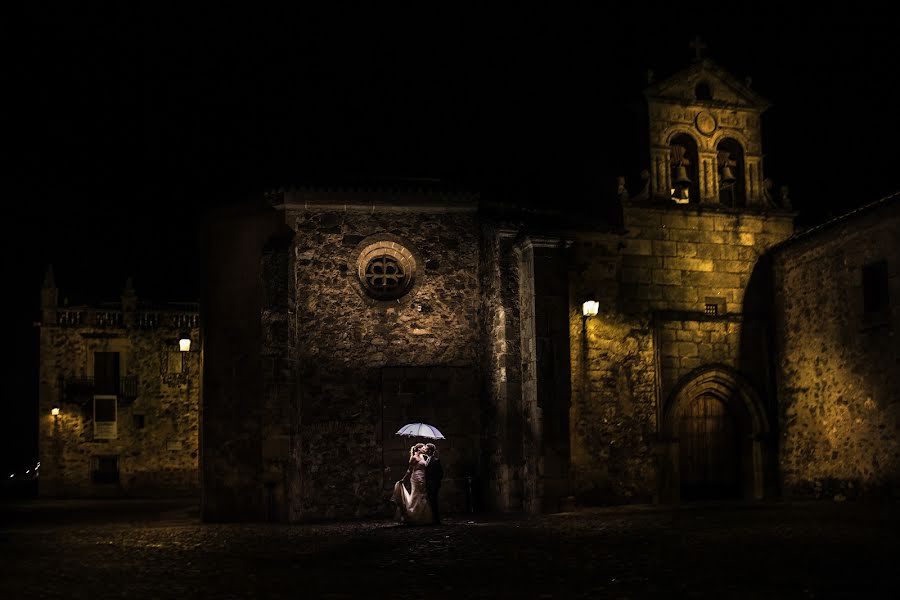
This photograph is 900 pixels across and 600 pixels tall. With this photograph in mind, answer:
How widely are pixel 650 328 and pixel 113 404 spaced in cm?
2148

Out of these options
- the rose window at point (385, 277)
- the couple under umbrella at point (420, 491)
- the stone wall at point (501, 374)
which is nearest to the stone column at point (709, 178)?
the stone wall at point (501, 374)

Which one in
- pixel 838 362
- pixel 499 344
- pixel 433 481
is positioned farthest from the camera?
pixel 838 362

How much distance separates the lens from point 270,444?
666 inches

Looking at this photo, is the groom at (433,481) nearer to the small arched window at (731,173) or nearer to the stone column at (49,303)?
the small arched window at (731,173)

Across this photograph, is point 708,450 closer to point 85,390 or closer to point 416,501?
point 416,501

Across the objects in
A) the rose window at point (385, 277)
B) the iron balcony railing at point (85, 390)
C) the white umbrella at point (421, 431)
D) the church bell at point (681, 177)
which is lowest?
the white umbrella at point (421, 431)

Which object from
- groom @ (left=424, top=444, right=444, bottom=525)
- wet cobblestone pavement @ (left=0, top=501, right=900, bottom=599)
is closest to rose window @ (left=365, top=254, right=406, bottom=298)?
groom @ (left=424, top=444, right=444, bottom=525)

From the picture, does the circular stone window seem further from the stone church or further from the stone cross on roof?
the stone cross on roof

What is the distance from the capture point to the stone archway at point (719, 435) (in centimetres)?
2019

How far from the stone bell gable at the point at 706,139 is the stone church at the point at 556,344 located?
61mm

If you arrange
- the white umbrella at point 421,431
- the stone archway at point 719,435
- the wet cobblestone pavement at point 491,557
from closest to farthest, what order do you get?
the wet cobblestone pavement at point 491,557 < the white umbrella at point 421,431 < the stone archway at point 719,435

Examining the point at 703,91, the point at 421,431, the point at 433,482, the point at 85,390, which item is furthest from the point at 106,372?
the point at 703,91

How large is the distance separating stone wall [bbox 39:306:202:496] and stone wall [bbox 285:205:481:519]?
56.7 ft

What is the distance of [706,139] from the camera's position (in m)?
21.0
